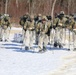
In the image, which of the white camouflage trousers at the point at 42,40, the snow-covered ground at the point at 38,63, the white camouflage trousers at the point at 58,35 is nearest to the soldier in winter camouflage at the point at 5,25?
the white camouflage trousers at the point at 58,35

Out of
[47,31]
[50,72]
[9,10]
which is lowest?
[50,72]

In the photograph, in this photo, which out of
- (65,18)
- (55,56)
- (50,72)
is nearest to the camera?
(50,72)

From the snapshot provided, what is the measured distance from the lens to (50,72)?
51.8 ft

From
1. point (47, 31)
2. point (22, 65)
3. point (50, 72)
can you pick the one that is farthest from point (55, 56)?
point (50, 72)

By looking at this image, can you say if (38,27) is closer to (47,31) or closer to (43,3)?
(47,31)

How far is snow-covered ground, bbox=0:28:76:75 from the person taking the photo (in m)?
15.9

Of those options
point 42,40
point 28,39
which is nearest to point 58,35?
point 28,39

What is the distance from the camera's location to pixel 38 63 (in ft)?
59.8

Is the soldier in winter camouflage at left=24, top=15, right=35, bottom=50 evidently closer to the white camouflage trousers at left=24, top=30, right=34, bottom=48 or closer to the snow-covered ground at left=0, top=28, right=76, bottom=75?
the white camouflage trousers at left=24, top=30, right=34, bottom=48

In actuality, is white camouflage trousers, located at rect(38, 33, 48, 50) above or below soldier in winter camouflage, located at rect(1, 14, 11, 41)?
below

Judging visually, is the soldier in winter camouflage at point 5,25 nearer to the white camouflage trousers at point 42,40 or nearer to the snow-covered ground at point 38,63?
the snow-covered ground at point 38,63

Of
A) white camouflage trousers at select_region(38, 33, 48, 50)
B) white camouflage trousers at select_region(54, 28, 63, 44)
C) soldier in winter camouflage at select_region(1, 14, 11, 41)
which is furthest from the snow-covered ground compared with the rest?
soldier in winter camouflage at select_region(1, 14, 11, 41)

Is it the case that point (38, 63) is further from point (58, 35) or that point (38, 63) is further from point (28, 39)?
point (58, 35)

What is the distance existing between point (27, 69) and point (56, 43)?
958 cm
